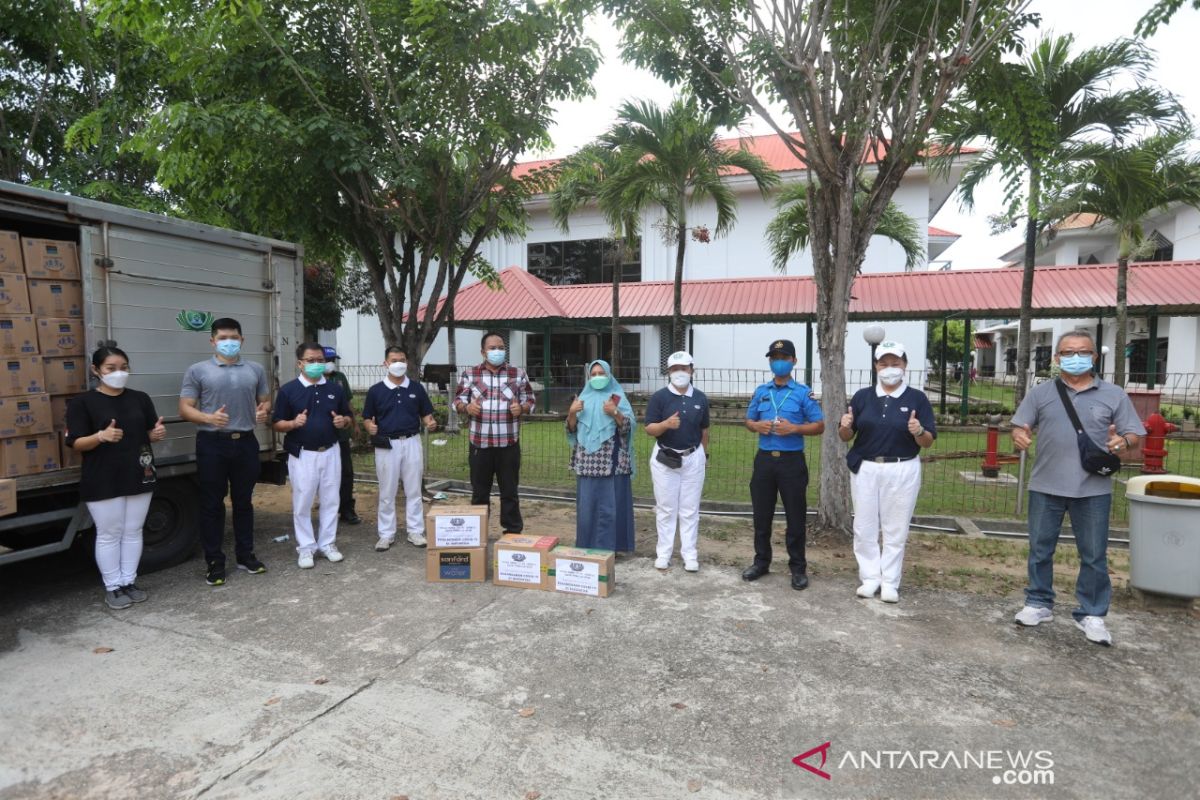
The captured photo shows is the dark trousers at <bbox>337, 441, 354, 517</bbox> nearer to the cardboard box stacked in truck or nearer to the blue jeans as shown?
the cardboard box stacked in truck

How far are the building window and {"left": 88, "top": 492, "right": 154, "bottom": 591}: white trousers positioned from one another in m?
20.3

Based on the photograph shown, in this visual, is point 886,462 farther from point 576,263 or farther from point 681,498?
point 576,263

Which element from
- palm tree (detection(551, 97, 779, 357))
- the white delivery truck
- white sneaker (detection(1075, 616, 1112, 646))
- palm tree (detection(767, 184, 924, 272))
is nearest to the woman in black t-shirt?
the white delivery truck

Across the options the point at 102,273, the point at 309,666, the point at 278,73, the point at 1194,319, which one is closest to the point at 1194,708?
the point at 309,666

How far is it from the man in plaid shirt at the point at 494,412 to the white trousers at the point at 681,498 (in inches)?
52.7

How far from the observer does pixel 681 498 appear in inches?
217

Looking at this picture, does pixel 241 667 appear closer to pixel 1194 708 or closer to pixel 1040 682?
pixel 1040 682

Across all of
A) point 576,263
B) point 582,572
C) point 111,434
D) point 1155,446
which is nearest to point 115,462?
point 111,434

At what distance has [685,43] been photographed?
668 cm

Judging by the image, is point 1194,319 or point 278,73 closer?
point 278,73

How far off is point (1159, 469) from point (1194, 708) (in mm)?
7258

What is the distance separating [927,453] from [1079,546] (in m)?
8.08

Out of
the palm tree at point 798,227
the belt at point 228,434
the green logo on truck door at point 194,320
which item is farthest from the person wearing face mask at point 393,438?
the palm tree at point 798,227

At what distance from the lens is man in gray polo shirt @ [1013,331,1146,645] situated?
418 cm
